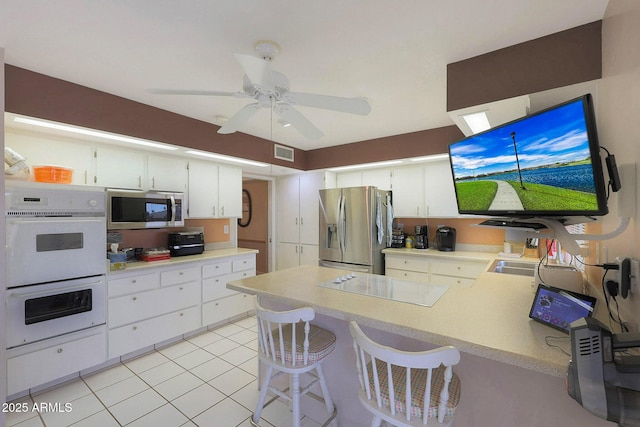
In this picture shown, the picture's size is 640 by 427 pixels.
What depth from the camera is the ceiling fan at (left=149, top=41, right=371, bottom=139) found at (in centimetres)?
143

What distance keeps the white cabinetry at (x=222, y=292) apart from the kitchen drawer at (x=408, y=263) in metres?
2.02

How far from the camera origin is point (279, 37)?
1.74 m

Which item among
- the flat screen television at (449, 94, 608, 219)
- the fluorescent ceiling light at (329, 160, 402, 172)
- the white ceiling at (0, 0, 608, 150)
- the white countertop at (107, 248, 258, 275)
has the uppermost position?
the white ceiling at (0, 0, 608, 150)

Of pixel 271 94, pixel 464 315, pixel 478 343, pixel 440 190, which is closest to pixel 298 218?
pixel 440 190

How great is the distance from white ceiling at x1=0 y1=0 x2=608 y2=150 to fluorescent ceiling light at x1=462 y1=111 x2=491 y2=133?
40 cm

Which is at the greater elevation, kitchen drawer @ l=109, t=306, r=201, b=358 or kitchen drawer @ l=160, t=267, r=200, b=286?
kitchen drawer @ l=160, t=267, r=200, b=286

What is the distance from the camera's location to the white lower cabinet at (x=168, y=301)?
2.70 m

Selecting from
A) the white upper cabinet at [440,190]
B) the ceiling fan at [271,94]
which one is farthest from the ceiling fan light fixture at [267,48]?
the white upper cabinet at [440,190]

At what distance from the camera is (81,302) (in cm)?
243

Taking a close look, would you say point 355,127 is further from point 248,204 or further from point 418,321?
point 248,204

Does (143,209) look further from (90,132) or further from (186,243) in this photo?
(90,132)

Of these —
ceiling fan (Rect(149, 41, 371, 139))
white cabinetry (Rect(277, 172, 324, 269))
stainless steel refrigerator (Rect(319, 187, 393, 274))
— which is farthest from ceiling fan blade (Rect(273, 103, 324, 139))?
white cabinetry (Rect(277, 172, 324, 269))

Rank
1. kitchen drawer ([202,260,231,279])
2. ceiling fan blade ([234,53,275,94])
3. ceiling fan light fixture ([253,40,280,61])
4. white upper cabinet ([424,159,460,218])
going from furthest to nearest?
white upper cabinet ([424,159,460,218]) < kitchen drawer ([202,260,231,279]) < ceiling fan light fixture ([253,40,280,61]) < ceiling fan blade ([234,53,275,94])

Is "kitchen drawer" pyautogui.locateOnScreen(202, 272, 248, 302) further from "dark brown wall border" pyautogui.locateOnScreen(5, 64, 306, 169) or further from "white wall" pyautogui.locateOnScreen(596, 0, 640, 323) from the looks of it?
"white wall" pyautogui.locateOnScreen(596, 0, 640, 323)
